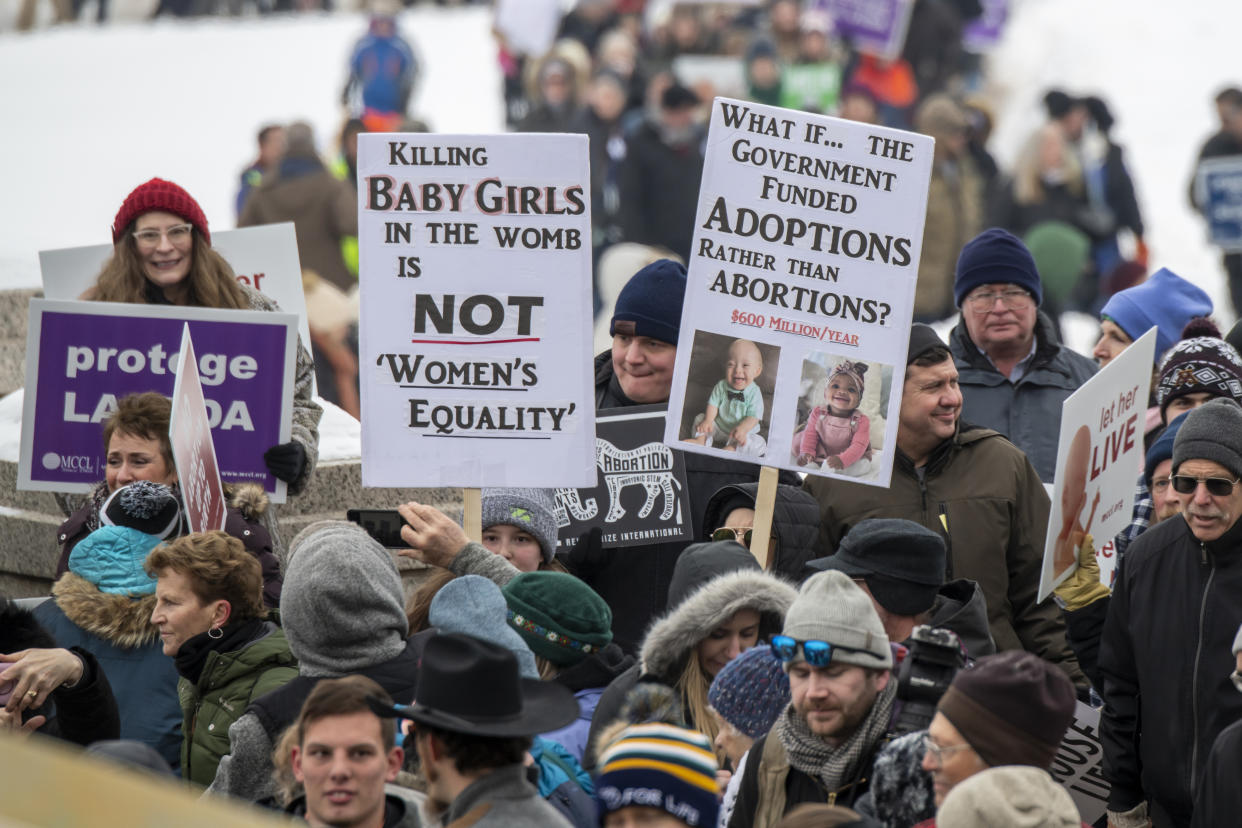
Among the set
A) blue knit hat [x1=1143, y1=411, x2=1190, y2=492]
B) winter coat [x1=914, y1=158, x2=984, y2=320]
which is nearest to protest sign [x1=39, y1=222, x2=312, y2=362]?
blue knit hat [x1=1143, y1=411, x2=1190, y2=492]

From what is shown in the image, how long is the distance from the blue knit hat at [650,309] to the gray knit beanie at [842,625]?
2.30m

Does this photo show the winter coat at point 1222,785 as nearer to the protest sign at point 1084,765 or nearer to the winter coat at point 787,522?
the protest sign at point 1084,765

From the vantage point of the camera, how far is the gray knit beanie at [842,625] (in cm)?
464

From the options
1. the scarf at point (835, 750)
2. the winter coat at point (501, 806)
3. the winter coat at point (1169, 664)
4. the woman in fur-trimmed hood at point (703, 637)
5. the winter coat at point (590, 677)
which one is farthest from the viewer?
the winter coat at point (1169, 664)

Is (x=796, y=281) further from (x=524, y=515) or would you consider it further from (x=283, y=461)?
(x=283, y=461)

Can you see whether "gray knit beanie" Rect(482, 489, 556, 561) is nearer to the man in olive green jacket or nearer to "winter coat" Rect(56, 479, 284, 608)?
"winter coat" Rect(56, 479, 284, 608)

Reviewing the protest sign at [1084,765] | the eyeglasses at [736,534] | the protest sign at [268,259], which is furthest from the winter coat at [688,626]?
the protest sign at [268,259]

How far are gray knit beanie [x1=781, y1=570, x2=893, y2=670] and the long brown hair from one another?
3.01 meters

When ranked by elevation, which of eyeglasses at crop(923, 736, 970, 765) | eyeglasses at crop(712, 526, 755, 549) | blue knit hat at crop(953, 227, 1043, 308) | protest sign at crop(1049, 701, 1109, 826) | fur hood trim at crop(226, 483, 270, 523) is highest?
blue knit hat at crop(953, 227, 1043, 308)

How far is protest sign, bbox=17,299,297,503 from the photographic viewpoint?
6.80m

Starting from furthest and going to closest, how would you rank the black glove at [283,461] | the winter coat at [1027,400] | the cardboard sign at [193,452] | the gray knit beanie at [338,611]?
the winter coat at [1027,400]
the black glove at [283,461]
the cardboard sign at [193,452]
the gray knit beanie at [338,611]

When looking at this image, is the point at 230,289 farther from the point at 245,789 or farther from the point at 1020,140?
the point at 1020,140

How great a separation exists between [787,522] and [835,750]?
69.7 inches

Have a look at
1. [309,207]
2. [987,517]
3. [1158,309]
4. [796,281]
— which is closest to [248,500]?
[796,281]
